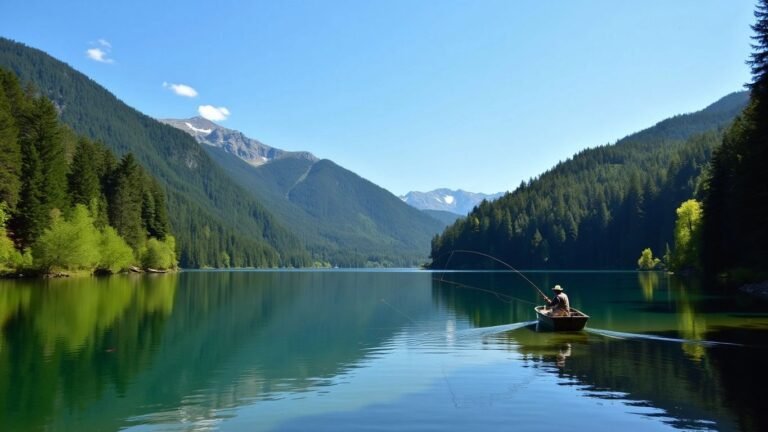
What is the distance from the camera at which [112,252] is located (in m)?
104

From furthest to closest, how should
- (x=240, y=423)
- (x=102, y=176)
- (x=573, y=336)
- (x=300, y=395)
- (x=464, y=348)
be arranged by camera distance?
(x=102, y=176) < (x=573, y=336) < (x=464, y=348) < (x=300, y=395) < (x=240, y=423)

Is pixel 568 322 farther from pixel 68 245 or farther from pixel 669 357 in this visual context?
pixel 68 245

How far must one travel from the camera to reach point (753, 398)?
17703 mm

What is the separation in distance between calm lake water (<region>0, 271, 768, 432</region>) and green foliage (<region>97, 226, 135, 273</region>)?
61688 mm

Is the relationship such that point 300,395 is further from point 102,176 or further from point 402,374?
point 102,176

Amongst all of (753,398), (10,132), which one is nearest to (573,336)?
(753,398)

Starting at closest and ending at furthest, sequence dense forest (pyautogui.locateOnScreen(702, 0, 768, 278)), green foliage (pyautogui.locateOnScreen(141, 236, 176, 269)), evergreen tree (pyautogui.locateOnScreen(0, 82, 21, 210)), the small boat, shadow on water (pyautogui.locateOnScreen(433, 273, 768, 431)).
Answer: shadow on water (pyautogui.locateOnScreen(433, 273, 768, 431)) → the small boat → dense forest (pyautogui.locateOnScreen(702, 0, 768, 278)) → evergreen tree (pyautogui.locateOnScreen(0, 82, 21, 210)) → green foliage (pyautogui.locateOnScreen(141, 236, 176, 269))

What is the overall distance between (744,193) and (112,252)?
3708 inches

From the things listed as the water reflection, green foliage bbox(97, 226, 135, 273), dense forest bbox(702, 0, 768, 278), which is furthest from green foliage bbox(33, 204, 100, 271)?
dense forest bbox(702, 0, 768, 278)

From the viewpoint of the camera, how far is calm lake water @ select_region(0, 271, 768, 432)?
16156mm

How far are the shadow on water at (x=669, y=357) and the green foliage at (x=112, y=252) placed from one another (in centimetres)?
7528

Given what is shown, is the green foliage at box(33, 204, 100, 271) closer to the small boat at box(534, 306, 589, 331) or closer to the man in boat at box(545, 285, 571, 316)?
the man in boat at box(545, 285, 571, 316)

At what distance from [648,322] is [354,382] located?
2532 centimetres

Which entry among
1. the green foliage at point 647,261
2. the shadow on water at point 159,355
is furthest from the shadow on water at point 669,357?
the green foliage at point 647,261
